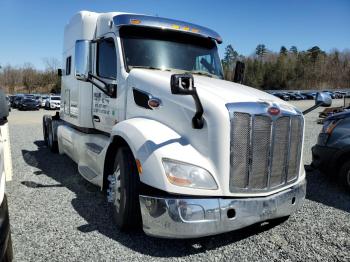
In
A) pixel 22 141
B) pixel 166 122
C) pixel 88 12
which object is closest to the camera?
pixel 166 122

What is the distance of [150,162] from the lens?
355 cm

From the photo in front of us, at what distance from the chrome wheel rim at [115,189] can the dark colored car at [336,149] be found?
3.79m

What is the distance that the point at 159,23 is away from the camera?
511 centimetres

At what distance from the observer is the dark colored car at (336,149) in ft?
19.1

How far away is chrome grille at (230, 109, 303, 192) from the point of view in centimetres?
354

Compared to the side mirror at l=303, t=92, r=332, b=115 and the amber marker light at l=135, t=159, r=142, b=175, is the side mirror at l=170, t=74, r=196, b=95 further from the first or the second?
the side mirror at l=303, t=92, r=332, b=115

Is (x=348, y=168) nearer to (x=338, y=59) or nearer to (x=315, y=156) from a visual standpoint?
(x=315, y=156)

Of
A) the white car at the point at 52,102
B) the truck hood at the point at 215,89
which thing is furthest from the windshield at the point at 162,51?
the white car at the point at 52,102

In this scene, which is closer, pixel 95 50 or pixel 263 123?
pixel 263 123

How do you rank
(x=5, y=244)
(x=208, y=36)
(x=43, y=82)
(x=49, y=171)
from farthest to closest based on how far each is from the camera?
(x=43, y=82) < (x=49, y=171) < (x=208, y=36) < (x=5, y=244)

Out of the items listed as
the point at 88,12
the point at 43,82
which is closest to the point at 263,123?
the point at 88,12

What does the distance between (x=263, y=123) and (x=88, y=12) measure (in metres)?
4.18

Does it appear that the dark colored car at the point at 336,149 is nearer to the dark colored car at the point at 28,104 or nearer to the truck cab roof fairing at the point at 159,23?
the truck cab roof fairing at the point at 159,23

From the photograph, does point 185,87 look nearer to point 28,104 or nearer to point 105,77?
point 105,77
